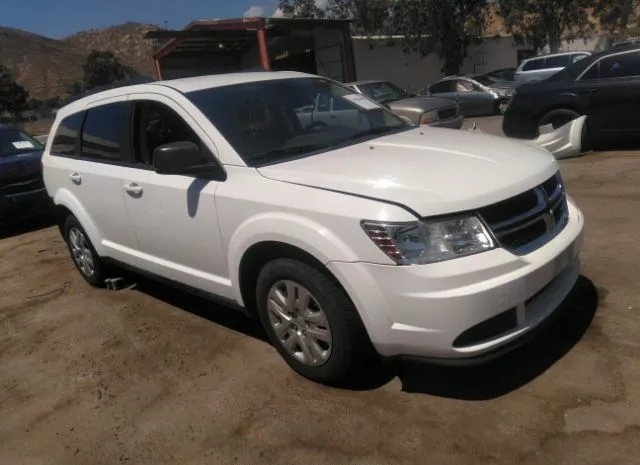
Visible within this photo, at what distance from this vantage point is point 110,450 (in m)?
3.09

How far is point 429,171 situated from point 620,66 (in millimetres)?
6612

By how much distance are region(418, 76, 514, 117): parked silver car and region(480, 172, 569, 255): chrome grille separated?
14645mm

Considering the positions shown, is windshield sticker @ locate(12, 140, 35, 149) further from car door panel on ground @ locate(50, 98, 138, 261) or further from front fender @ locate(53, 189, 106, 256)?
front fender @ locate(53, 189, 106, 256)

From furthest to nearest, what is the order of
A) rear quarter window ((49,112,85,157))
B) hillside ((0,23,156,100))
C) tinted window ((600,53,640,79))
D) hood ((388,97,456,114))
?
hillside ((0,23,156,100)), hood ((388,97,456,114)), tinted window ((600,53,640,79)), rear quarter window ((49,112,85,157))

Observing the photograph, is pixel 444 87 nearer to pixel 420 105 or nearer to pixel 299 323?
pixel 420 105

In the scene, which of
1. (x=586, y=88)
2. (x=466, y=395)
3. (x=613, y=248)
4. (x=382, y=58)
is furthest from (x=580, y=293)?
(x=382, y=58)

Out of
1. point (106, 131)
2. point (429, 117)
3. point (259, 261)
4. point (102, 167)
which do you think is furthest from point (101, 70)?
point (259, 261)

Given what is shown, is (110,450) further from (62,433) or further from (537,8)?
(537,8)

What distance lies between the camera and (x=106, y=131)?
4672 mm

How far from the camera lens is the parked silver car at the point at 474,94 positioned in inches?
699

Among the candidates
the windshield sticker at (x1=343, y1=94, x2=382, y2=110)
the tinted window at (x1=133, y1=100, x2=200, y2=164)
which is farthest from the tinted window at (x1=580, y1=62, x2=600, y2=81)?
the tinted window at (x1=133, y1=100, x2=200, y2=164)

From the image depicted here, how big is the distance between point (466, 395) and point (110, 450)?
1.85m

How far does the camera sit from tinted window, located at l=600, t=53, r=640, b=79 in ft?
26.7

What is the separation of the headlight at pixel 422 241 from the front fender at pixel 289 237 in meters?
0.18
